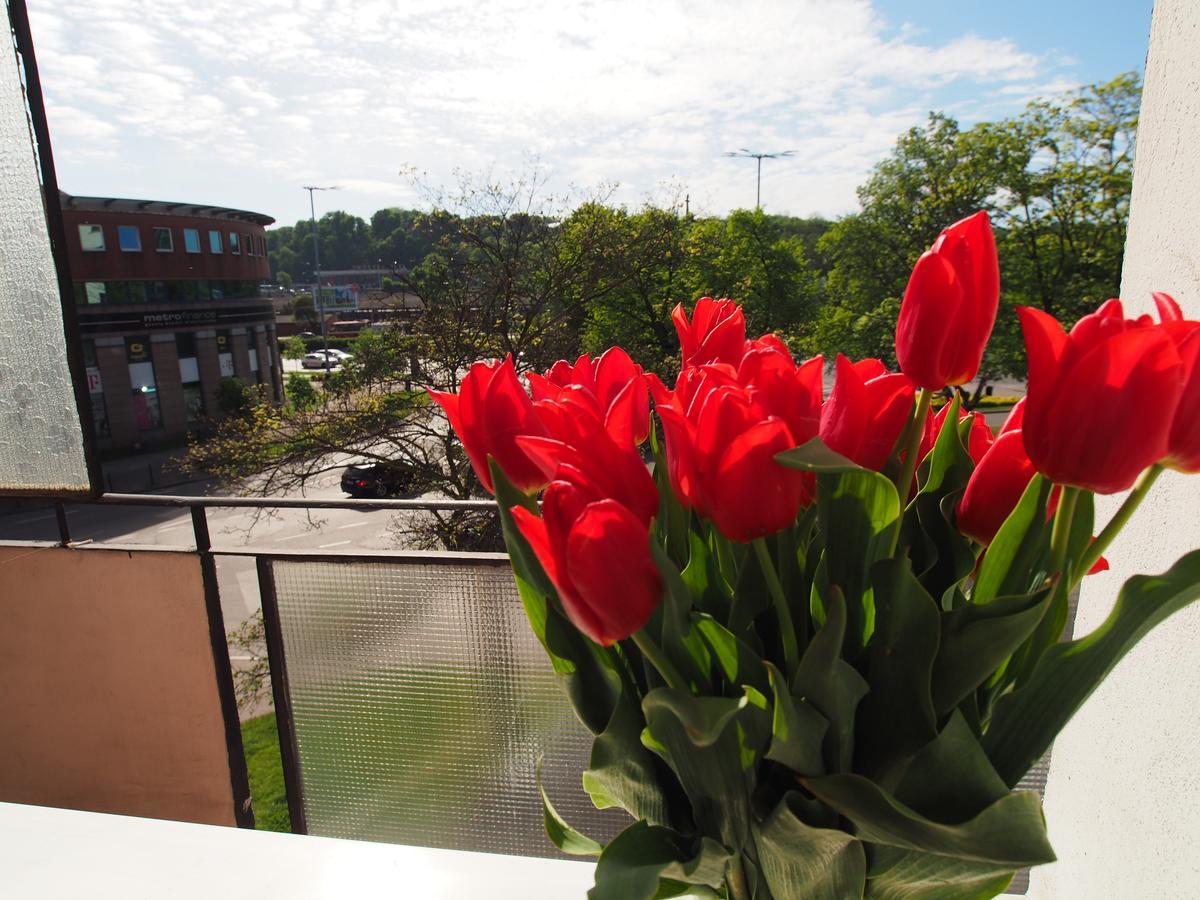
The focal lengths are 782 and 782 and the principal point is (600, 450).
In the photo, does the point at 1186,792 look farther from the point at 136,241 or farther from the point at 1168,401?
the point at 136,241

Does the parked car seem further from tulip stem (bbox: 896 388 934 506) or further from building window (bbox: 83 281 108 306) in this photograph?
tulip stem (bbox: 896 388 934 506)

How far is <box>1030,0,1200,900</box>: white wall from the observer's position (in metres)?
0.56

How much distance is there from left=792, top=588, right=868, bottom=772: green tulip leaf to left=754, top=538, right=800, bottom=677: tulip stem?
0.6 inches

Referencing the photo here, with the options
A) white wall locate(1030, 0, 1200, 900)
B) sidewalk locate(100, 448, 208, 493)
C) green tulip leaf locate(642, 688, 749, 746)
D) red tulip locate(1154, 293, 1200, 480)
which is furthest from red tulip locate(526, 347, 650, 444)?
sidewalk locate(100, 448, 208, 493)

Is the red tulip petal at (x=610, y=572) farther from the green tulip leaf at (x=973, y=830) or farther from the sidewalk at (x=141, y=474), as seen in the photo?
the sidewalk at (x=141, y=474)

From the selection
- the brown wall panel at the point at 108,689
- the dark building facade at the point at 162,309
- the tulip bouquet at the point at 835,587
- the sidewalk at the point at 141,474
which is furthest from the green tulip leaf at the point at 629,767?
the dark building facade at the point at 162,309

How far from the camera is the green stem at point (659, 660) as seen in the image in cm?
36

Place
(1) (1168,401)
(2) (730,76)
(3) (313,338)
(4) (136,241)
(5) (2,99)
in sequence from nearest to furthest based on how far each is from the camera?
(1) (1168,401) < (5) (2,99) < (2) (730,76) < (4) (136,241) < (3) (313,338)

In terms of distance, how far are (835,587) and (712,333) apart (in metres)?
0.22

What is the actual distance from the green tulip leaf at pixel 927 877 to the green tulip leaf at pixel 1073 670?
0.05 m

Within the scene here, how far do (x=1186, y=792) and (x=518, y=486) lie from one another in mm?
521

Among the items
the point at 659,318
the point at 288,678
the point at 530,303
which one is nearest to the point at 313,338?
the point at 659,318

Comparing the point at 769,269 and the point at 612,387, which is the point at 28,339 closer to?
the point at 612,387

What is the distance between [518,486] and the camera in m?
0.43
